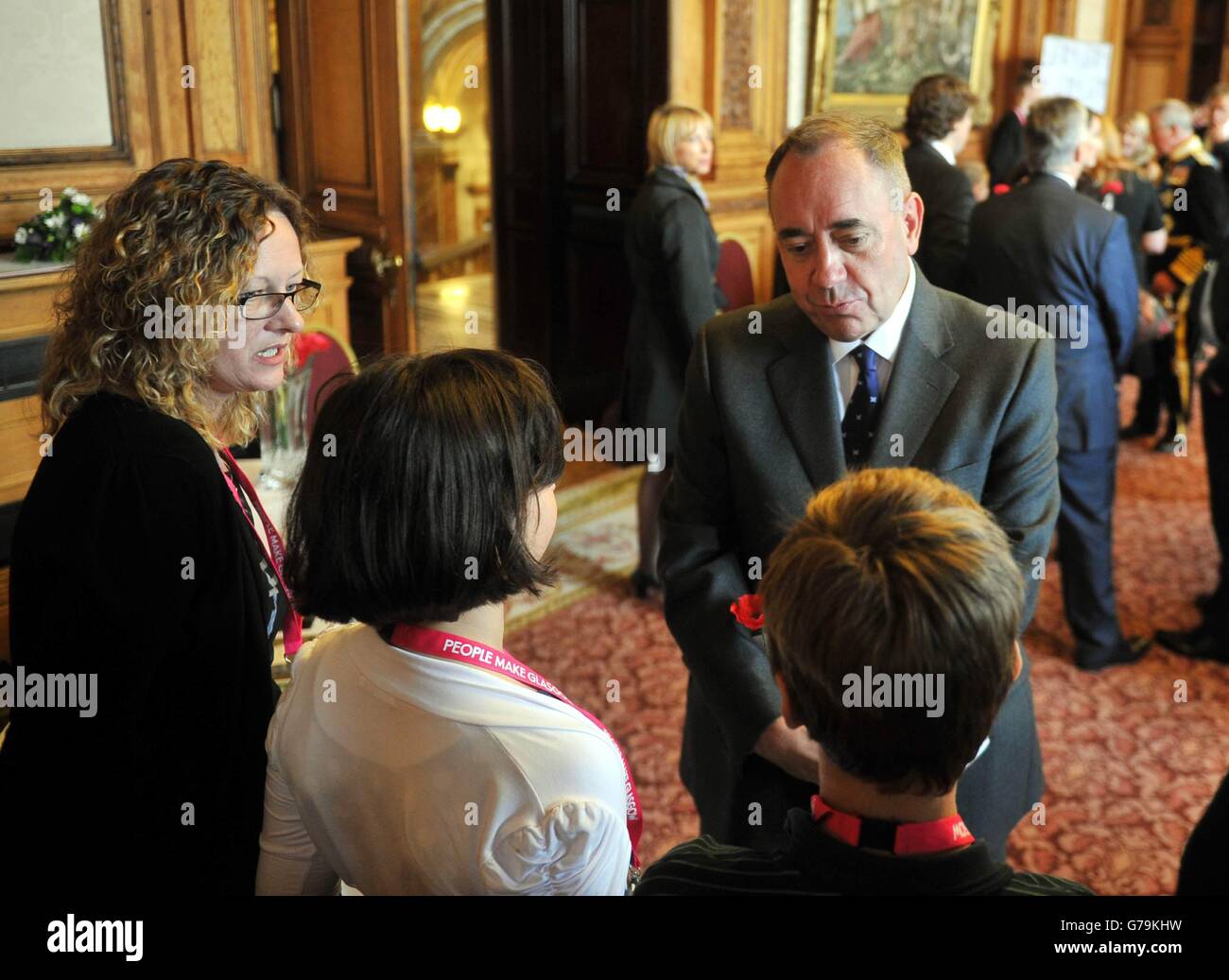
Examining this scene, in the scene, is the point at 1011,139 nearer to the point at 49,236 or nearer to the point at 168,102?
the point at 168,102

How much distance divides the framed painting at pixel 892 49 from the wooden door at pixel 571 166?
4.97 ft

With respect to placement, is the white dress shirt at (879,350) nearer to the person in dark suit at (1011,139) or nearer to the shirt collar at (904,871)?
the shirt collar at (904,871)

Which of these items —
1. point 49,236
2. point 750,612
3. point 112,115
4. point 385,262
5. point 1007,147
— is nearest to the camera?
point 750,612

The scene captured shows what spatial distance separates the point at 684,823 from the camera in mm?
3344

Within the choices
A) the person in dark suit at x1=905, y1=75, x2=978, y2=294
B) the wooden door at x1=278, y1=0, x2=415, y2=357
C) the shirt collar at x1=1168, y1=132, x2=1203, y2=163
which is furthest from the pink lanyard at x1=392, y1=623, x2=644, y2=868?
the shirt collar at x1=1168, y1=132, x2=1203, y2=163

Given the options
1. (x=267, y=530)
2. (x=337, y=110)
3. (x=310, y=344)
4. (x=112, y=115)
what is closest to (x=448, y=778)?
(x=267, y=530)

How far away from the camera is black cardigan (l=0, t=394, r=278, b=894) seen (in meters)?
1.64

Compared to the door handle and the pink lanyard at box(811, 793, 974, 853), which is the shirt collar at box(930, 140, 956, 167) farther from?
the pink lanyard at box(811, 793, 974, 853)

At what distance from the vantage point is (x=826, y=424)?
186 centimetres

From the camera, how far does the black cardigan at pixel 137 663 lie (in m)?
1.64

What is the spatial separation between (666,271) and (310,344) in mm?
1888

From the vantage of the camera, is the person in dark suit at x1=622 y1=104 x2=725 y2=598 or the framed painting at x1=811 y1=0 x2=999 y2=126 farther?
the framed painting at x1=811 y1=0 x2=999 y2=126

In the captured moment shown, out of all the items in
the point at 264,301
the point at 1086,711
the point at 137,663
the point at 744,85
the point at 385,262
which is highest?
the point at 744,85
